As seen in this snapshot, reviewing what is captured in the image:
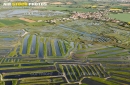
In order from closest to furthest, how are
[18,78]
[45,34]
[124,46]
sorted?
[18,78] → [124,46] → [45,34]

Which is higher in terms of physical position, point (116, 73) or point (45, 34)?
point (45, 34)

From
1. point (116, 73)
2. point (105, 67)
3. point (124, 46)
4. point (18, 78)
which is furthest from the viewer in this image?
point (124, 46)

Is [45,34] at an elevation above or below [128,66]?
above

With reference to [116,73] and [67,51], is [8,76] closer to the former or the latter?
[67,51]

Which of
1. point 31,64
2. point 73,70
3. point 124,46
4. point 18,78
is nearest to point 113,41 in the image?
point 124,46

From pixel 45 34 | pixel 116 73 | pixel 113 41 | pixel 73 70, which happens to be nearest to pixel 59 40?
pixel 45 34

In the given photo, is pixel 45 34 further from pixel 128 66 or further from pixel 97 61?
pixel 128 66

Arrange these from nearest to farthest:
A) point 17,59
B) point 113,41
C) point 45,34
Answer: point 17,59
point 113,41
point 45,34

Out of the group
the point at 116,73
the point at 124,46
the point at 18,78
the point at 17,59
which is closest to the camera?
the point at 18,78

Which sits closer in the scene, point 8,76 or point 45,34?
point 8,76
